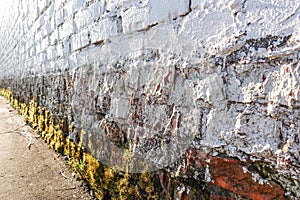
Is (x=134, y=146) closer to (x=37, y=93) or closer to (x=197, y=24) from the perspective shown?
(x=197, y=24)

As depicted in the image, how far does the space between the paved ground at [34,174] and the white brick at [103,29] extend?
1.01 m

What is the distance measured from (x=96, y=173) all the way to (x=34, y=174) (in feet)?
2.40

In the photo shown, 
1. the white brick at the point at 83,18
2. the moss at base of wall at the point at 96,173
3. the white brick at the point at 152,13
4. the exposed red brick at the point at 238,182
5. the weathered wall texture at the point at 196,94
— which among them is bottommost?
the moss at base of wall at the point at 96,173

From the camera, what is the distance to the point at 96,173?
1.62 m

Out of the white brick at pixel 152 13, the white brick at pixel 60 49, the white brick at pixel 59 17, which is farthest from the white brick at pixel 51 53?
the white brick at pixel 152 13

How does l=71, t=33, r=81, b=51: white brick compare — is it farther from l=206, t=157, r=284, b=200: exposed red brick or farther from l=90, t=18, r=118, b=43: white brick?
l=206, t=157, r=284, b=200: exposed red brick

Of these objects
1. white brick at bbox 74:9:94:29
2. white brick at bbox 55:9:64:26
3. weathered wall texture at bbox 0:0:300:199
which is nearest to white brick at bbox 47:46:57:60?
white brick at bbox 55:9:64:26

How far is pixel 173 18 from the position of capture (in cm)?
94

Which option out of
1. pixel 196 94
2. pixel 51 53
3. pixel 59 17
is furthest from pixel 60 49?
pixel 196 94

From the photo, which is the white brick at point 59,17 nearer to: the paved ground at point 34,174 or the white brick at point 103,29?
the white brick at point 103,29

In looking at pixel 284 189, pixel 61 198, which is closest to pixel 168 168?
pixel 284 189

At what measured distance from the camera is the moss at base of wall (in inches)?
45.7

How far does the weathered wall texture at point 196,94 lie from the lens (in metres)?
0.64

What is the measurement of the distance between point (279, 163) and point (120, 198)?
923mm
